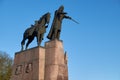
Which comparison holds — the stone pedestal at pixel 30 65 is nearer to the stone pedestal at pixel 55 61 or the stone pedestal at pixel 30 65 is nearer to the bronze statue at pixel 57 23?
the stone pedestal at pixel 55 61

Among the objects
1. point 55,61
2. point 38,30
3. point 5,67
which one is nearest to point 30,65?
point 55,61

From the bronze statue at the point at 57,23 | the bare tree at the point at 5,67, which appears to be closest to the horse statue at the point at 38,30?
the bronze statue at the point at 57,23

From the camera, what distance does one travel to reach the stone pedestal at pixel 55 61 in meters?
16.2

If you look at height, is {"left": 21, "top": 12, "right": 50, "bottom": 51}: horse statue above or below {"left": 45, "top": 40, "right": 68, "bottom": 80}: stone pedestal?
above

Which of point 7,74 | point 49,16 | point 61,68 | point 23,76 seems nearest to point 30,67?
point 23,76

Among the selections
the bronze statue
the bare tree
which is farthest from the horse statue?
the bare tree

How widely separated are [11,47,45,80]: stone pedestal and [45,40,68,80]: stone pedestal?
34 cm

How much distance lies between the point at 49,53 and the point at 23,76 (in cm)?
235

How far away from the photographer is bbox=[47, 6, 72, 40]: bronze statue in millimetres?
17656

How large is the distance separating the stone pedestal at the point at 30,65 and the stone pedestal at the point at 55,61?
0.34 m

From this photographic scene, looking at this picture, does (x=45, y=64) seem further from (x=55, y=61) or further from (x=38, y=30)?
(x=38, y=30)

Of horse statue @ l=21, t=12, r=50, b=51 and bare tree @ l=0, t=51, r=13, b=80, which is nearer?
horse statue @ l=21, t=12, r=50, b=51

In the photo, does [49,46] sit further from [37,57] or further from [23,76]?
[23,76]

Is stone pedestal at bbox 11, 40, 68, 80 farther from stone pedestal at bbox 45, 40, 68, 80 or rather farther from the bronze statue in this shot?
the bronze statue
